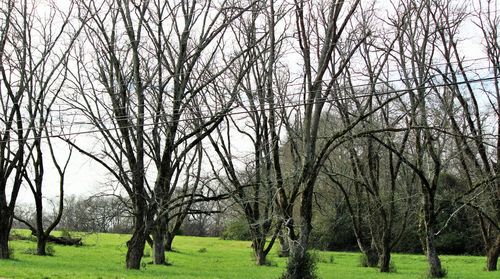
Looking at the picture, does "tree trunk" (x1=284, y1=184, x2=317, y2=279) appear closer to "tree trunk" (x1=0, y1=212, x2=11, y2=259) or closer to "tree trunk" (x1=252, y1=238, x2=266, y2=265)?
"tree trunk" (x1=252, y1=238, x2=266, y2=265)

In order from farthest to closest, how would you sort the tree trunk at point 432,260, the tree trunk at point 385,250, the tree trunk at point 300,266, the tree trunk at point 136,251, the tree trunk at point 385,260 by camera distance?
1. the tree trunk at point 385,260
2. the tree trunk at point 385,250
3. the tree trunk at point 432,260
4. the tree trunk at point 136,251
5. the tree trunk at point 300,266

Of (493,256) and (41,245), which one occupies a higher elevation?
(41,245)

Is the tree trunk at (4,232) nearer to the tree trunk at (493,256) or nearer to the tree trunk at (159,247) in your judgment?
the tree trunk at (159,247)

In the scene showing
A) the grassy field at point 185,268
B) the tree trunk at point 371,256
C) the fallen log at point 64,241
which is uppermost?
the fallen log at point 64,241

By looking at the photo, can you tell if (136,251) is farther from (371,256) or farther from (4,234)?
(371,256)

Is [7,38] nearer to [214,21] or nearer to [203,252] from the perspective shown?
[214,21]

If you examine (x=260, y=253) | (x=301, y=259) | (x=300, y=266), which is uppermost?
(x=260, y=253)

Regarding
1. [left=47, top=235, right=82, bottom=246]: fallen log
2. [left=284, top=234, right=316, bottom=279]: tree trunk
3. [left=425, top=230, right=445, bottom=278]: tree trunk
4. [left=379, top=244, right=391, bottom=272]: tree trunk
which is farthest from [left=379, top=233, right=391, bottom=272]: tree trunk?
[left=47, top=235, right=82, bottom=246]: fallen log

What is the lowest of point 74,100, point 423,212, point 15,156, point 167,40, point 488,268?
point 488,268

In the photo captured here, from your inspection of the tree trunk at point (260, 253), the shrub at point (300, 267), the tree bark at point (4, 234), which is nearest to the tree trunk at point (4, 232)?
the tree bark at point (4, 234)

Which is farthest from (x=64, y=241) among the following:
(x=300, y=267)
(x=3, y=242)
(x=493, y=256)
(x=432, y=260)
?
(x=300, y=267)

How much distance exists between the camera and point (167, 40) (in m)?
23.6

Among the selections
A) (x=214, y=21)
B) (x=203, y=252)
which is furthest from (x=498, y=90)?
(x=203, y=252)

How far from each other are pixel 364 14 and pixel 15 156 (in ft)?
54.2
